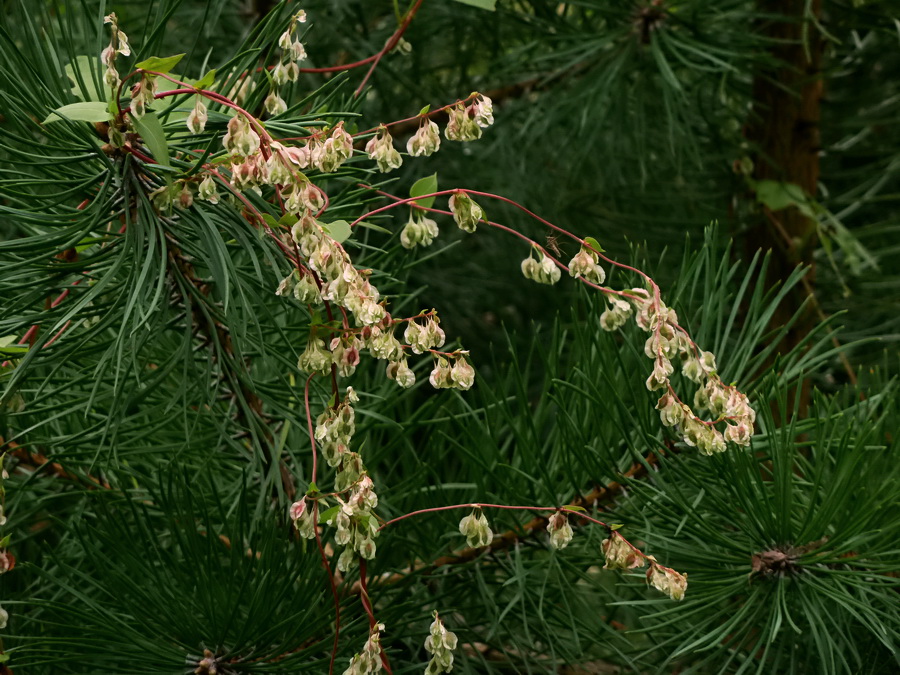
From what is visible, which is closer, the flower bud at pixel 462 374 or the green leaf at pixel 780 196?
the flower bud at pixel 462 374

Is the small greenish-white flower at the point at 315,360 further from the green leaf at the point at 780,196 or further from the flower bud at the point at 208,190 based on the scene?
the green leaf at the point at 780,196

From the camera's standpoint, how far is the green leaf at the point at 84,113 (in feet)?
1.07

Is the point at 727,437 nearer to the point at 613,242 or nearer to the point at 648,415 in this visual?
the point at 648,415

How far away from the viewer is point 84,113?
332 millimetres

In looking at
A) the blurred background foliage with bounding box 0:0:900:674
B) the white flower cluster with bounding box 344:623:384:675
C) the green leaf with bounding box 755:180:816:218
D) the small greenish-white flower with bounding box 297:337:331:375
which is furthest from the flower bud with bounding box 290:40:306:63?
the green leaf with bounding box 755:180:816:218

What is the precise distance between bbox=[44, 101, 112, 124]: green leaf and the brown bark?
656mm

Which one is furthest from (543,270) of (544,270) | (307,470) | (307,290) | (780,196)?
(780,196)

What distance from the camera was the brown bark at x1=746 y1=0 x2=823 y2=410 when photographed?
2.86ft

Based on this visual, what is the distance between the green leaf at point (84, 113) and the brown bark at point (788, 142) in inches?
25.8

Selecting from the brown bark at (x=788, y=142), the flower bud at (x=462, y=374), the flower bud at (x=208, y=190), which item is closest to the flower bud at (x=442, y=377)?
the flower bud at (x=462, y=374)

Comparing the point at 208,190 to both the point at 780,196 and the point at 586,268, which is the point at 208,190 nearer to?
the point at 586,268

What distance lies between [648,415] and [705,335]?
2.1 inches

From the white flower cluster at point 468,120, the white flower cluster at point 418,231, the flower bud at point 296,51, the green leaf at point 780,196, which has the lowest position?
the green leaf at point 780,196

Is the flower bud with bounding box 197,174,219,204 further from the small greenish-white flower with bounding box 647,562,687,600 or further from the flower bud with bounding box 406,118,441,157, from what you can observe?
the small greenish-white flower with bounding box 647,562,687,600
